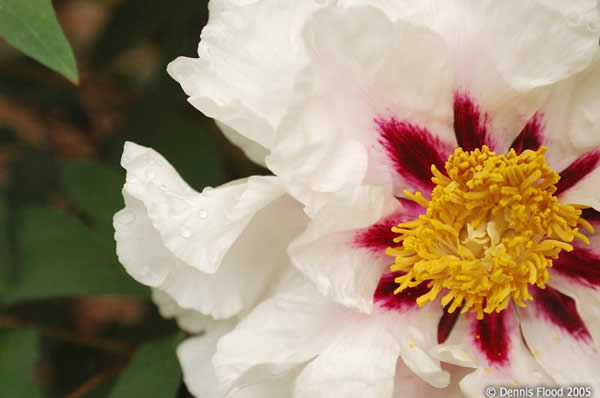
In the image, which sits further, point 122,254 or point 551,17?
point 122,254

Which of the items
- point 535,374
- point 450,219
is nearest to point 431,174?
point 450,219

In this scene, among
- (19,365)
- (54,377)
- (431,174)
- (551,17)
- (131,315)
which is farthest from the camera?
(131,315)

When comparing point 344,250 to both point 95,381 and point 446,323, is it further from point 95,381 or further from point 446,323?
point 95,381

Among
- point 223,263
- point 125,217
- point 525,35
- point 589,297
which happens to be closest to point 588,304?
point 589,297

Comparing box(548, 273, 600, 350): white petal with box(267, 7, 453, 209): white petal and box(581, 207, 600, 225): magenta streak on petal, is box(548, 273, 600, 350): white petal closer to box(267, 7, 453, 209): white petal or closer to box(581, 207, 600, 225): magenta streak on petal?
box(581, 207, 600, 225): magenta streak on petal

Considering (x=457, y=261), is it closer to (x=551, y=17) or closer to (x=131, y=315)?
(x=551, y=17)

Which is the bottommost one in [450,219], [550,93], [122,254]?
[122,254]

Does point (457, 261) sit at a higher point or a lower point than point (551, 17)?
lower
